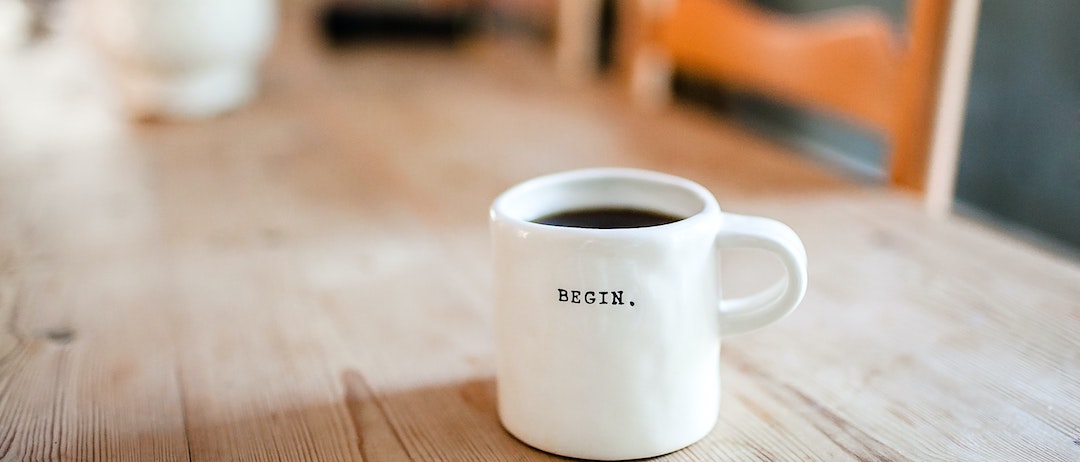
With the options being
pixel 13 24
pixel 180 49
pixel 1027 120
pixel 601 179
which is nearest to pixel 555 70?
pixel 180 49

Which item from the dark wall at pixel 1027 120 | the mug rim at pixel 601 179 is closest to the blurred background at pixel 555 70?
the dark wall at pixel 1027 120

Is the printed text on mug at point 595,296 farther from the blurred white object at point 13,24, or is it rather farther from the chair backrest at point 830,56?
the blurred white object at point 13,24

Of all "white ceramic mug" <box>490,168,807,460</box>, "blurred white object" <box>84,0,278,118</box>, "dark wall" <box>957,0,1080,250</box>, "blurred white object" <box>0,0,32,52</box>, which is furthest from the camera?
"blurred white object" <box>0,0,32,52</box>

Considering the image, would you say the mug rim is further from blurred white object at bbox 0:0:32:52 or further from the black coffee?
blurred white object at bbox 0:0:32:52

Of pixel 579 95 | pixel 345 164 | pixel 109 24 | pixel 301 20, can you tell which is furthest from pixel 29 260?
pixel 301 20

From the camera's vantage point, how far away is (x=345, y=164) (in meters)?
0.90

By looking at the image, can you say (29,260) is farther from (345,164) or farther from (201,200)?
(345,164)

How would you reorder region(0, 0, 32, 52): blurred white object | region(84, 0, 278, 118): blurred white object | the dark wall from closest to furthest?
1. the dark wall
2. region(84, 0, 278, 118): blurred white object
3. region(0, 0, 32, 52): blurred white object

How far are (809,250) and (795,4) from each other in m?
0.46

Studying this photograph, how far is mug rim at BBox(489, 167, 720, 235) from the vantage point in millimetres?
372

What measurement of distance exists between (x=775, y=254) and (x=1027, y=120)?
441 mm

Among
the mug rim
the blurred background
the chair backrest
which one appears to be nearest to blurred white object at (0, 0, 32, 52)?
the blurred background

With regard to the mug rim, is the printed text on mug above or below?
below

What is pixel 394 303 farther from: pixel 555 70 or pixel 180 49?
pixel 555 70
